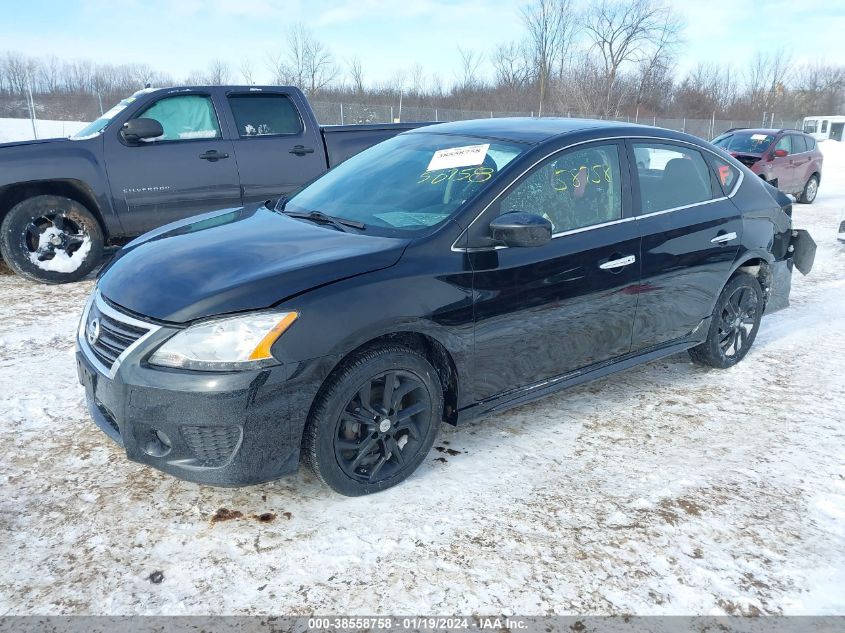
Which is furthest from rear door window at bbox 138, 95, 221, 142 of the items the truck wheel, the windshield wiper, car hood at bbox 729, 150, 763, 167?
car hood at bbox 729, 150, 763, 167

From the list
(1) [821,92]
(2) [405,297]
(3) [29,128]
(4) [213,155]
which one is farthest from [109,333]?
(1) [821,92]

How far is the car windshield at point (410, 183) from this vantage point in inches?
129

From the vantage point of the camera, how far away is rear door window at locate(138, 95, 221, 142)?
6.54 metres

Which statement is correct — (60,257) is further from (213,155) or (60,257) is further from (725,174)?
(725,174)

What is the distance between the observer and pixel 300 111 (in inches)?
282

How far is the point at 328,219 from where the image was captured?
345 cm

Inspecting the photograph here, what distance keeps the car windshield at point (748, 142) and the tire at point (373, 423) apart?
1211cm

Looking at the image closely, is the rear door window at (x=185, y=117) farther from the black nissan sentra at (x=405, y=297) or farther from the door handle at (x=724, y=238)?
the door handle at (x=724, y=238)

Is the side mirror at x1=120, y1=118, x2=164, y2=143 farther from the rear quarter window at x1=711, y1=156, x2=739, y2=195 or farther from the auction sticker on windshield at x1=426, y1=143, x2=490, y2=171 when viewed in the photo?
the rear quarter window at x1=711, y1=156, x2=739, y2=195

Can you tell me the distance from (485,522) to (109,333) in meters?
1.81

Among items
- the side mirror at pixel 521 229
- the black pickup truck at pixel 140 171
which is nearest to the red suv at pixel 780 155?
the black pickup truck at pixel 140 171

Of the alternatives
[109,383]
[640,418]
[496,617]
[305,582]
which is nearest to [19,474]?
[109,383]

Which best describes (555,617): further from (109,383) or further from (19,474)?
(19,474)

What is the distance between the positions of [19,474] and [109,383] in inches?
34.5
